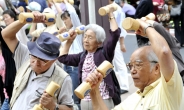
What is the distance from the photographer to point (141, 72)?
3201 mm

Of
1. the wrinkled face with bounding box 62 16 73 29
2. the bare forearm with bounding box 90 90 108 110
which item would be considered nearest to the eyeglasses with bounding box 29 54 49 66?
the bare forearm with bounding box 90 90 108 110

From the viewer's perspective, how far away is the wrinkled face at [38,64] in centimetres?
380

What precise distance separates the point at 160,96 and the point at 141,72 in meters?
0.27

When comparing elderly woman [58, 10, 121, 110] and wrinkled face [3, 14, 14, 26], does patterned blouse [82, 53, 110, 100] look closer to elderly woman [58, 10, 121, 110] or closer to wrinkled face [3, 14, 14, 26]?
elderly woman [58, 10, 121, 110]

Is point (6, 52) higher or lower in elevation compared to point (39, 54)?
lower

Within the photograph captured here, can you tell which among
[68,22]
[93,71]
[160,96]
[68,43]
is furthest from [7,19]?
[160,96]

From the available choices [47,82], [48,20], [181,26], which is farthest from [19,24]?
[181,26]

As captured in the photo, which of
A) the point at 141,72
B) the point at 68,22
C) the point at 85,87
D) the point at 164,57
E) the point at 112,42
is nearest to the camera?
the point at 164,57

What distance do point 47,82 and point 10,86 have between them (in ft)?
6.61

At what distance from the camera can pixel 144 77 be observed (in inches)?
126

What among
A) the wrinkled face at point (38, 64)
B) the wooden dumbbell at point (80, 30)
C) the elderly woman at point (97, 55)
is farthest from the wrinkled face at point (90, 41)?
the wrinkled face at point (38, 64)

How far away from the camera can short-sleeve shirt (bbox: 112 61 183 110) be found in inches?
116

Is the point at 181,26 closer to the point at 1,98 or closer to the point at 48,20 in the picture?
the point at 1,98

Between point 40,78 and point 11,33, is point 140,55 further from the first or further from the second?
point 11,33
